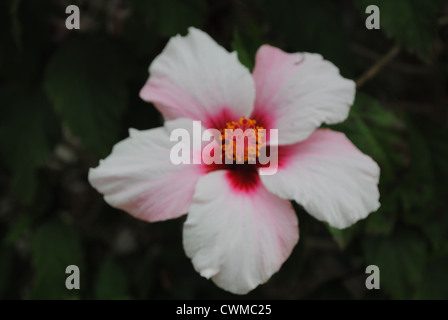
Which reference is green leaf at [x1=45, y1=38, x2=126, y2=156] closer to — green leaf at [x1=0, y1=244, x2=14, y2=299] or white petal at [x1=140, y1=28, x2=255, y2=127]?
white petal at [x1=140, y1=28, x2=255, y2=127]

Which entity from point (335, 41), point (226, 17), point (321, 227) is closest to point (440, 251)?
point (321, 227)

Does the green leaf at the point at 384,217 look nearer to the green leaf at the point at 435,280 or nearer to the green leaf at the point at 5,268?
the green leaf at the point at 435,280

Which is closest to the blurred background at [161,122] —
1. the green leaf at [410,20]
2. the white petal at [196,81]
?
the green leaf at [410,20]

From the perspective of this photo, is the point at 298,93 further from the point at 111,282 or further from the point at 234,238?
the point at 111,282

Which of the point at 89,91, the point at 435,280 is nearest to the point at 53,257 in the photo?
the point at 89,91

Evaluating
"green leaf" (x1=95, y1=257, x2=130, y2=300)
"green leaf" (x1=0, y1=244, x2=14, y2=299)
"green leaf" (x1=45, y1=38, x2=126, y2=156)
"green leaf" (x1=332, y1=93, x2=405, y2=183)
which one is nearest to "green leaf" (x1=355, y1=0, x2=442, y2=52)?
"green leaf" (x1=332, y1=93, x2=405, y2=183)

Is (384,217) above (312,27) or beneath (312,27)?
beneath

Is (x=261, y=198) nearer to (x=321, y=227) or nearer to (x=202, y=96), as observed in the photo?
(x=202, y=96)

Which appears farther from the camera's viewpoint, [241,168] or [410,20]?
[410,20]
